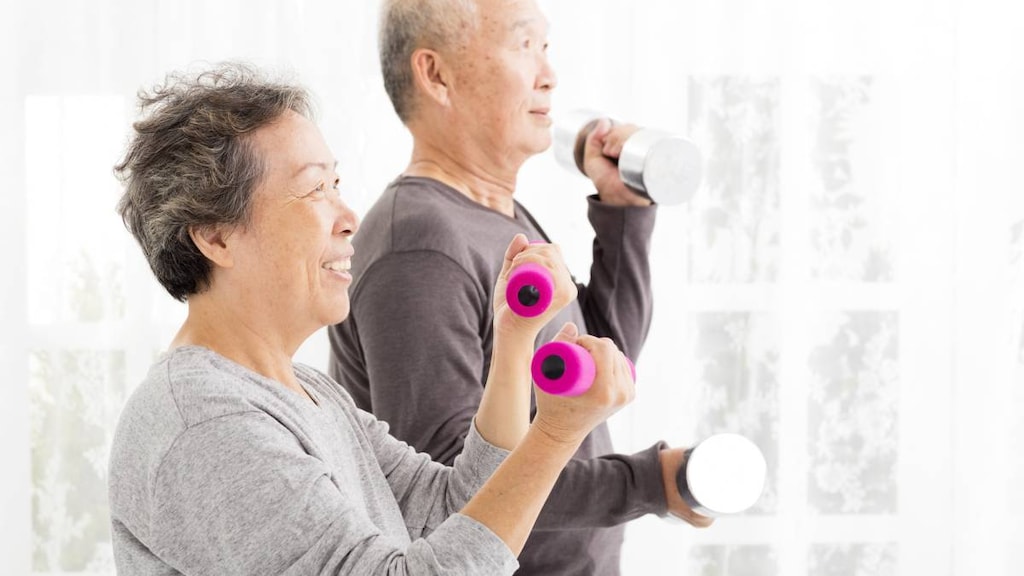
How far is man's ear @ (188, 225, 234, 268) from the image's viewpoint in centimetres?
108

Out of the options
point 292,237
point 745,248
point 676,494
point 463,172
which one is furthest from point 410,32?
point 745,248

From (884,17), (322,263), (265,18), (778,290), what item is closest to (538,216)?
(778,290)

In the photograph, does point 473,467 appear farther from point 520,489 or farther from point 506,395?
point 520,489

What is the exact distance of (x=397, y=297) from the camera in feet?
4.68

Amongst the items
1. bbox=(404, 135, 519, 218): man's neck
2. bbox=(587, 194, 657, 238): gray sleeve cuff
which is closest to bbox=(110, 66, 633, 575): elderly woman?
bbox=(404, 135, 519, 218): man's neck

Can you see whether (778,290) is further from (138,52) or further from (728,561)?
(138,52)

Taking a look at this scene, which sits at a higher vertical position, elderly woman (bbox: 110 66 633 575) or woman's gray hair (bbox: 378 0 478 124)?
woman's gray hair (bbox: 378 0 478 124)

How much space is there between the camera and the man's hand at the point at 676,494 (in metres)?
1.37

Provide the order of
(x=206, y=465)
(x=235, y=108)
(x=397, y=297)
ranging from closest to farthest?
(x=206, y=465) < (x=235, y=108) < (x=397, y=297)

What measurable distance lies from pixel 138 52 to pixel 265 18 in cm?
28

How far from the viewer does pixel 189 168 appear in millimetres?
1062

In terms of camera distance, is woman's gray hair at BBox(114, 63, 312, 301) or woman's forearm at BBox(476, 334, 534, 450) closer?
woman's gray hair at BBox(114, 63, 312, 301)

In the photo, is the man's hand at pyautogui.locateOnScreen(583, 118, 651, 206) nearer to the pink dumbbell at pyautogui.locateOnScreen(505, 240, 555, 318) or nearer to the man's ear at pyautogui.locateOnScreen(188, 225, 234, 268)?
the pink dumbbell at pyautogui.locateOnScreen(505, 240, 555, 318)

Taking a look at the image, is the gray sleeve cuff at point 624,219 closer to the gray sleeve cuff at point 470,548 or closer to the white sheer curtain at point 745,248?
the white sheer curtain at point 745,248
